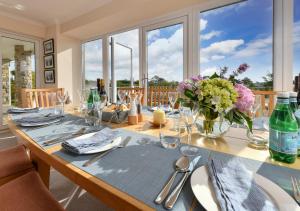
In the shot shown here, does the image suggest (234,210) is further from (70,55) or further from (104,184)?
(70,55)

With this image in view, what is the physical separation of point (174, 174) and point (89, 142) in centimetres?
39

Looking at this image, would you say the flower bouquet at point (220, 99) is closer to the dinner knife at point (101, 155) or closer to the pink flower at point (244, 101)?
the pink flower at point (244, 101)

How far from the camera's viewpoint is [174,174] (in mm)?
509

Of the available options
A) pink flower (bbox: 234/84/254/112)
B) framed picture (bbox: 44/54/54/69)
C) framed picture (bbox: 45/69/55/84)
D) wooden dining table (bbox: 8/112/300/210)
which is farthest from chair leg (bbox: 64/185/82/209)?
framed picture (bbox: 44/54/54/69)

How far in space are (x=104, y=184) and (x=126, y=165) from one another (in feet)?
0.36

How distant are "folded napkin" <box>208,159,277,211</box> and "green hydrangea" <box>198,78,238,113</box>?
27 centimetres

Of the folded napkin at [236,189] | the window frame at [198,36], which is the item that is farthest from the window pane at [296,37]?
the folded napkin at [236,189]

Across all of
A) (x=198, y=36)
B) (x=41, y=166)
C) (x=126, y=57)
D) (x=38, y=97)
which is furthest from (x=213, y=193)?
(x=126, y=57)

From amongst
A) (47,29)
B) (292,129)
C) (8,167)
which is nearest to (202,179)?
(292,129)

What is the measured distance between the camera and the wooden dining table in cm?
43

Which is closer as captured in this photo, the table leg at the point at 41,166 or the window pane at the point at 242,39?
the table leg at the point at 41,166

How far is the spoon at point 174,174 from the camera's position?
0.41 m

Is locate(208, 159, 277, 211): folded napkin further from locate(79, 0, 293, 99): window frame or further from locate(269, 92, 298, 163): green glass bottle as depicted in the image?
locate(79, 0, 293, 99): window frame

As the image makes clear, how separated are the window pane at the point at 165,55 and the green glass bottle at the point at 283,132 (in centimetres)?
235
